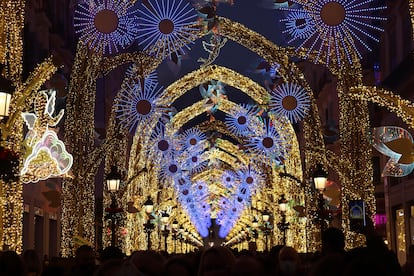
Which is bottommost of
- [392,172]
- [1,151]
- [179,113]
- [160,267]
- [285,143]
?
[160,267]

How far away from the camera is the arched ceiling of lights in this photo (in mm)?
20688

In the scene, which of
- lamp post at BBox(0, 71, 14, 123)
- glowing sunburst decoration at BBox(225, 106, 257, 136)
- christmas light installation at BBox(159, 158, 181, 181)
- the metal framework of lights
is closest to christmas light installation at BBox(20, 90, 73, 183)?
the metal framework of lights

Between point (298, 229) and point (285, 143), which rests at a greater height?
point (285, 143)

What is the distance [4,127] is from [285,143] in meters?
25.5

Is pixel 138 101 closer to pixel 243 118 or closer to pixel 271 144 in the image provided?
pixel 271 144

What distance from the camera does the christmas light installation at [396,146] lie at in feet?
68.7

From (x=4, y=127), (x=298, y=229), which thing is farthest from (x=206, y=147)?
(x=4, y=127)

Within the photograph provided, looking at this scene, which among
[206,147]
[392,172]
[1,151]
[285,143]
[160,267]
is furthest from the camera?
[206,147]

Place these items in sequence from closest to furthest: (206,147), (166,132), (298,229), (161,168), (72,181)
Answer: (72,181), (298,229), (166,132), (161,168), (206,147)

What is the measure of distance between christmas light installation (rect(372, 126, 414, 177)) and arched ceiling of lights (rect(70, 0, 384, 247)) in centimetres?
254

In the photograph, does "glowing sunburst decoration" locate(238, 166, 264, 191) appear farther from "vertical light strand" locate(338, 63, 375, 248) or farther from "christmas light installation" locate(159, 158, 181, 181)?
"vertical light strand" locate(338, 63, 375, 248)

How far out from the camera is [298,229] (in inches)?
1718

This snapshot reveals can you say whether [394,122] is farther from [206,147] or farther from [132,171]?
[206,147]

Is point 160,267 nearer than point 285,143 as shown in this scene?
Yes
